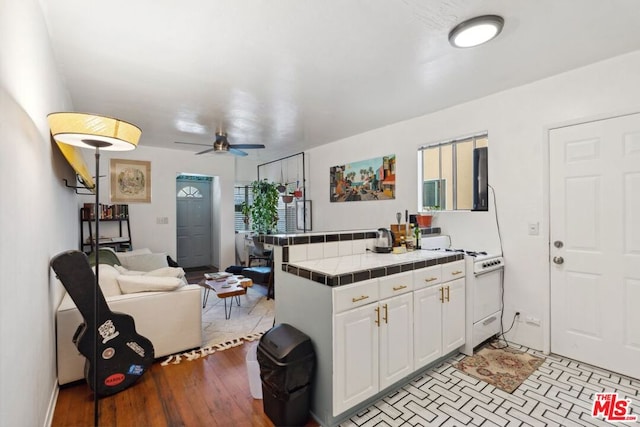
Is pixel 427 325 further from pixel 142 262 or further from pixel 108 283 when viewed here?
pixel 142 262

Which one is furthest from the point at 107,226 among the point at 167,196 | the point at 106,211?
the point at 167,196

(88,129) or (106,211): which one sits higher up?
(88,129)

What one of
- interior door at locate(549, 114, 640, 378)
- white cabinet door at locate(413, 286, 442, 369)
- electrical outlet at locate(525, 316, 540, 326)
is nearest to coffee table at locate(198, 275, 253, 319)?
white cabinet door at locate(413, 286, 442, 369)

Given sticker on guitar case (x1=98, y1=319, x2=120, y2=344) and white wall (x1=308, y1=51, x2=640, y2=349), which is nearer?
sticker on guitar case (x1=98, y1=319, x2=120, y2=344)

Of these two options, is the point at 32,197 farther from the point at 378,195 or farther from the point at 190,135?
the point at 378,195

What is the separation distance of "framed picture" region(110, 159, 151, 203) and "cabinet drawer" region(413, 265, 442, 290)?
5.26 meters

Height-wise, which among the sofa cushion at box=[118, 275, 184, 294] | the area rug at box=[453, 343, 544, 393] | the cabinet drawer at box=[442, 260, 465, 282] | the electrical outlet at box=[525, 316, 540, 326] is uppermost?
the cabinet drawer at box=[442, 260, 465, 282]

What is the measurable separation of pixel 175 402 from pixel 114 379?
19.9 inches

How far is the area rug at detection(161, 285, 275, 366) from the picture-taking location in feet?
9.39

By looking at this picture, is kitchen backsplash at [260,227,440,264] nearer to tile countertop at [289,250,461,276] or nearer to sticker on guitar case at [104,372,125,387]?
tile countertop at [289,250,461,276]

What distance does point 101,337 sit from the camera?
6.98 ft

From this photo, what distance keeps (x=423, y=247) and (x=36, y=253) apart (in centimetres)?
313

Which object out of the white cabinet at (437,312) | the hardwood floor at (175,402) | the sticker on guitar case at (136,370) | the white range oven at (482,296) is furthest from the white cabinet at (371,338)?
the sticker on guitar case at (136,370)

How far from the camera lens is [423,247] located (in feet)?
10.4
